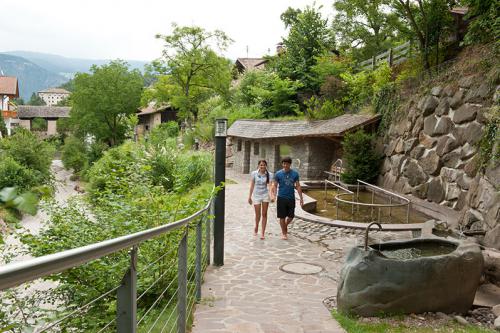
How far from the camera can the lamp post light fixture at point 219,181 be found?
6.87 m

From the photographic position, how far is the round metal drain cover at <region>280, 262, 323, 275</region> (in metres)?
7.03

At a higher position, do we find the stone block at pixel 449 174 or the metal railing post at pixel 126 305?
the metal railing post at pixel 126 305

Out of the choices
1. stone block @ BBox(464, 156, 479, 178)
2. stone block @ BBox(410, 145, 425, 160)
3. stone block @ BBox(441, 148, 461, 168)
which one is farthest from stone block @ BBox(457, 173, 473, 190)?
stone block @ BBox(410, 145, 425, 160)

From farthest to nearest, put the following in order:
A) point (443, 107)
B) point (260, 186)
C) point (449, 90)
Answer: point (443, 107)
point (449, 90)
point (260, 186)

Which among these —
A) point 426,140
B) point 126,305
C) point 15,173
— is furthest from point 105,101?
point 126,305

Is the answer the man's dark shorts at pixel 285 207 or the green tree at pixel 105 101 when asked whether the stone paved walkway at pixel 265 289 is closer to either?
the man's dark shorts at pixel 285 207

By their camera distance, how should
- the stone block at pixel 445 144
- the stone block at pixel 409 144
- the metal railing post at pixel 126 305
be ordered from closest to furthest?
1. the metal railing post at pixel 126 305
2. the stone block at pixel 445 144
3. the stone block at pixel 409 144

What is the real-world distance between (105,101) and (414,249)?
3915 cm

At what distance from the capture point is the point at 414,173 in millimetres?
13531

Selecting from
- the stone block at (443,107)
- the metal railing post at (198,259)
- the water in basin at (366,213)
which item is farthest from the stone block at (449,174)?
the metal railing post at (198,259)

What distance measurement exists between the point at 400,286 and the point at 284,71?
2042 cm

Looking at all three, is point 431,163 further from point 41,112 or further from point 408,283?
point 41,112

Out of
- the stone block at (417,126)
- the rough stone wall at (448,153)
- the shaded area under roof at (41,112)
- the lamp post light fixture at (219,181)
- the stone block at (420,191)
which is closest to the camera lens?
the lamp post light fixture at (219,181)

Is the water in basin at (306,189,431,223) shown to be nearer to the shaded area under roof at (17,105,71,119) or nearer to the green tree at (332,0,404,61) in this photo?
the green tree at (332,0,404,61)
